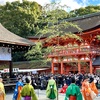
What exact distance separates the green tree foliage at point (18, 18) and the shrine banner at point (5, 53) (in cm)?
2031

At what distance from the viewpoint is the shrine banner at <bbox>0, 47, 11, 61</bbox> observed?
20.8 metres

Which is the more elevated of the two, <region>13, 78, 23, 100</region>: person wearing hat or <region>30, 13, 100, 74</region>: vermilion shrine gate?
<region>30, 13, 100, 74</region>: vermilion shrine gate

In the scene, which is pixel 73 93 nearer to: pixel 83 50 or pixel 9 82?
pixel 9 82

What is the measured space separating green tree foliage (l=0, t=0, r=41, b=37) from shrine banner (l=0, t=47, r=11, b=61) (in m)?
20.3

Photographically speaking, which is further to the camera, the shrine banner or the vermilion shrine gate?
the vermilion shrine gate

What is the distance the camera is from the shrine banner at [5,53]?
2080cm

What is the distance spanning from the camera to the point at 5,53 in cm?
2116

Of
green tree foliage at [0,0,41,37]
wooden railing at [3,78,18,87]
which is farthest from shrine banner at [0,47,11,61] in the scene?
green tree foliage at [0,0,41,37]

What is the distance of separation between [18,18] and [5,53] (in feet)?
69.4

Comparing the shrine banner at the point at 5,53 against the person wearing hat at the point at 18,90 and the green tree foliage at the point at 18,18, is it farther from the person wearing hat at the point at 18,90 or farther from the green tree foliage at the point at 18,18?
the green tree foliage at the point at 18,18

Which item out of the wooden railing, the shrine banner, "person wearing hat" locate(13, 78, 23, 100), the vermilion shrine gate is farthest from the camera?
the vermilion shrine gate

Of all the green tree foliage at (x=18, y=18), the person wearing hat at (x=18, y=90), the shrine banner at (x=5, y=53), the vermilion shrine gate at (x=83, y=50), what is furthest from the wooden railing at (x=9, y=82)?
the green tree foliage at (x=18, y=18)

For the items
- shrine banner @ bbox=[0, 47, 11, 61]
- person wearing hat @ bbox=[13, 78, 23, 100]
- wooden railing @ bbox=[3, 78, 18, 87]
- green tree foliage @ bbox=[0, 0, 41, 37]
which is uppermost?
green tree foliage @ bbox=[0, 0, 41, 37]

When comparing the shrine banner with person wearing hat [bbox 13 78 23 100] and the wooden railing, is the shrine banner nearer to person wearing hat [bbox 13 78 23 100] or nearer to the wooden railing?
the wooden railing
